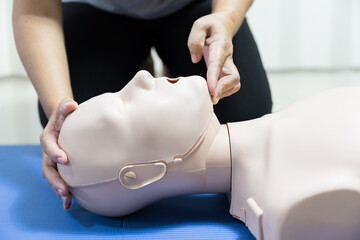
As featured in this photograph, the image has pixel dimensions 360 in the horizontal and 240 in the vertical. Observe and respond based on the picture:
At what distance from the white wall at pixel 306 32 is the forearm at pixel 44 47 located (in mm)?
1674

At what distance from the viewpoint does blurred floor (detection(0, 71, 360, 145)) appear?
2475mm

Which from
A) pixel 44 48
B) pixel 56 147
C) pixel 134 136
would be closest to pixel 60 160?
pixel 56 147

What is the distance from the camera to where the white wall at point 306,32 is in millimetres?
2691

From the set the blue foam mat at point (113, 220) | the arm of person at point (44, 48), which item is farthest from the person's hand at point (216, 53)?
the arm of person at point (44, 48)

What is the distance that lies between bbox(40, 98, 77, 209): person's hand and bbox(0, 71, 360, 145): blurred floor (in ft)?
5.37

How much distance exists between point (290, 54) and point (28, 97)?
1690 millimetres

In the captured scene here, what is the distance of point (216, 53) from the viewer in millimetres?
969

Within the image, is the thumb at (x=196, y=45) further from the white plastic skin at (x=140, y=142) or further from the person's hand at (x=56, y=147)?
the person's hand at (x=56, y=147)

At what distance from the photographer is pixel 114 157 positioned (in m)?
0.82

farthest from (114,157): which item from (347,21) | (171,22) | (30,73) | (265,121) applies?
(347,21)

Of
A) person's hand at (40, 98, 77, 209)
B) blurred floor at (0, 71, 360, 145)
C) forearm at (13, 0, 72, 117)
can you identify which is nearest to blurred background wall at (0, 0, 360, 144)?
blurred floor at (0, 71, 360, 145)

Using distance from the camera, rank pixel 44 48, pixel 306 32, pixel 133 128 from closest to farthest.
A: pixel 133 128
pixel 44 48
pixel 306 32

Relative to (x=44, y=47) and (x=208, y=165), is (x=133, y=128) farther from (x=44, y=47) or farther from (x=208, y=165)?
(x=44, y=47)

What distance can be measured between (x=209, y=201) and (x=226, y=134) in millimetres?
203
